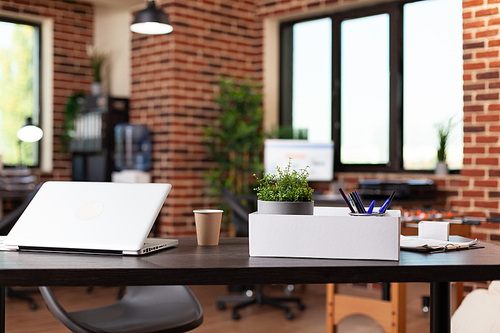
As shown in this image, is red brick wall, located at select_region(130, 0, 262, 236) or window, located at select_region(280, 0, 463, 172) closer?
window, located at select_region(280, 0, 463, 172)

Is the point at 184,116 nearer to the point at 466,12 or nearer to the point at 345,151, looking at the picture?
the point at 345,151

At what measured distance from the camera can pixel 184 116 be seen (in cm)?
491

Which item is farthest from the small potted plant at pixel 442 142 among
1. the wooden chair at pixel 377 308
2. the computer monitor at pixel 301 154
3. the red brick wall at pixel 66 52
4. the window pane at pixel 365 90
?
the red brick wall at pixel 66 52

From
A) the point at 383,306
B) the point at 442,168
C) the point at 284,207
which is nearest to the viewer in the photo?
the point at 284,207

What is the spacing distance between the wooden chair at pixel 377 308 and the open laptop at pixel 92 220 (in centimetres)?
170

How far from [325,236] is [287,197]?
142 mm

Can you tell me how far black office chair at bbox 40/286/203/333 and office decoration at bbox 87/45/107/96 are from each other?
381 cm

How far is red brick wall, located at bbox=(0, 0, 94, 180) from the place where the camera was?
5691 mm

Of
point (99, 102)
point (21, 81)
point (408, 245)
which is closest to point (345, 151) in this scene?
point (99, 102)

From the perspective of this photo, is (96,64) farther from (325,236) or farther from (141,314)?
(325,236)

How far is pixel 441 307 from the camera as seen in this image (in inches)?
53.2

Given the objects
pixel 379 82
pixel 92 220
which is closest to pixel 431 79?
pixel 379 82

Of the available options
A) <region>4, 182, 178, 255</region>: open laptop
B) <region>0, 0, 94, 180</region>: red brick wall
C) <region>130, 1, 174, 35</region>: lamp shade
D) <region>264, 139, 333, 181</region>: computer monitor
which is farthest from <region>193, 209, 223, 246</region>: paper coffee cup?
<region>0, 0, 94, 180</region>: red brick wall

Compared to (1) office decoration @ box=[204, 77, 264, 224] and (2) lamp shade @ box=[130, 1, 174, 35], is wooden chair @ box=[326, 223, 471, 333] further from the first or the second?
(1) office decoration @ box=[204, 77, 264, 224]
